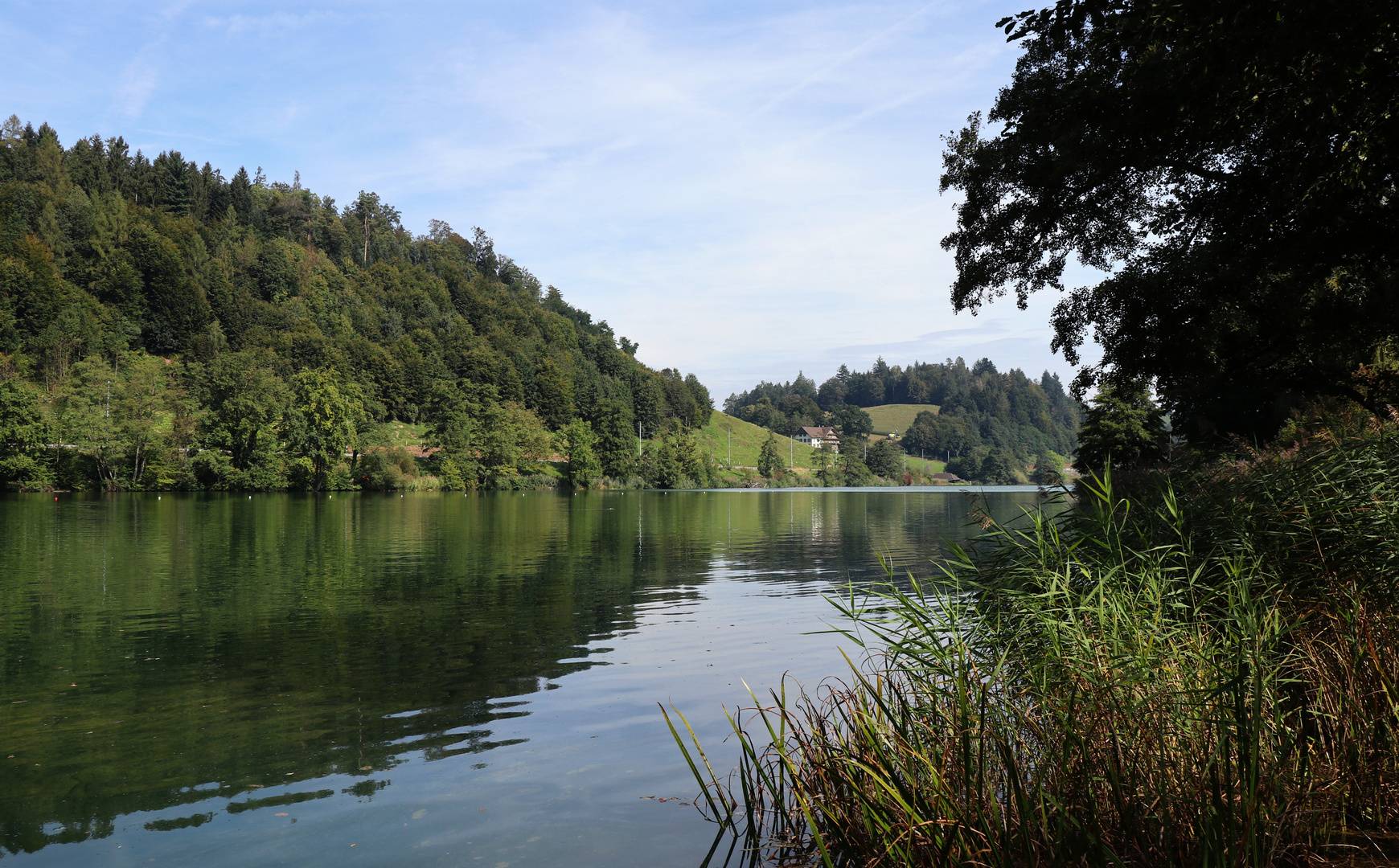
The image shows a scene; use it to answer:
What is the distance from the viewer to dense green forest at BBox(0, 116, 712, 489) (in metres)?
80.6

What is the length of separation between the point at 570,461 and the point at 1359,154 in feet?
374

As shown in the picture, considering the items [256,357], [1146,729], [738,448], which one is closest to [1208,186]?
[1146,729]

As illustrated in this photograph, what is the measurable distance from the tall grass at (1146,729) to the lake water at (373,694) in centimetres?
194

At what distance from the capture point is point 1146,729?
574 cm

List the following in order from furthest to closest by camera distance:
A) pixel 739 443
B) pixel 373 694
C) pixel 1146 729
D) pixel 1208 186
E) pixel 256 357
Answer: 1. pixel 739 443
2. pixel 256 357
3. pixel 1208 186
4. pixel 373 694
5. pixel 1146 729

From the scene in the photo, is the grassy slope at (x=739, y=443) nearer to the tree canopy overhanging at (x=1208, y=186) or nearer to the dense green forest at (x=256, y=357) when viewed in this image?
the dense green forest at (x=256, y=357)

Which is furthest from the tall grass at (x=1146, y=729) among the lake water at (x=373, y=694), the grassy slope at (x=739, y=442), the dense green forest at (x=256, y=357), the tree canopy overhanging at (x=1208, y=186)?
the grassy slope at (x=739, y=442)

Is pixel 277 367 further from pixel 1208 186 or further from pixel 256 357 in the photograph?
pixel 1208 186

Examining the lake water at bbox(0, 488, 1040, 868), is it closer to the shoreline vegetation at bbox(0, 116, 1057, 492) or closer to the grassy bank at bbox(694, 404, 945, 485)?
the shoreline vegetation at bbox(0, 116, 1057, 492)

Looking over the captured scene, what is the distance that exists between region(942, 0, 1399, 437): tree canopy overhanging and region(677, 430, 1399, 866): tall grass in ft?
18.4

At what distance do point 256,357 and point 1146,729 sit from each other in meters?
119

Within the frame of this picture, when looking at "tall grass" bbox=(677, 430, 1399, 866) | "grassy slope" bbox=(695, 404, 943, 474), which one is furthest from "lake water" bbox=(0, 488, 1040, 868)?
"grassy slope" bbox=(695, 404, 943, 474)

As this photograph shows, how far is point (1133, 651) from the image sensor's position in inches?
251

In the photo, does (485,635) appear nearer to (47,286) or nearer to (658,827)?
(658,827)
